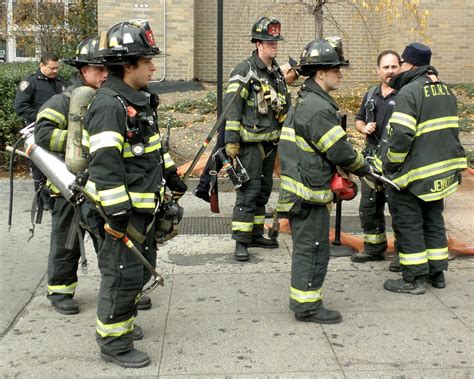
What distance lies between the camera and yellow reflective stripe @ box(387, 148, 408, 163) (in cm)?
517

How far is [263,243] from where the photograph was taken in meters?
6.73

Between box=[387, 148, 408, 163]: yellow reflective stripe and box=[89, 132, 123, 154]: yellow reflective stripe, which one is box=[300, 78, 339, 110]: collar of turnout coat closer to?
box=[387, 148, 408, 163]: yellow reflective stripe

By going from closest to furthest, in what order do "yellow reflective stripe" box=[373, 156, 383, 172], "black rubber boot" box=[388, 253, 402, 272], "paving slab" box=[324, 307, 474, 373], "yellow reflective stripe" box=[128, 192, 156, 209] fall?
"yellow reflective stripe" box=[128, 192, 156, 209]
"paving slab" box=[324, 307, 474, 373]
"yellow reflective stripe" box=[373, 156, 383, 172]
"black rubber boot" box=[388, 253, 402, 272]

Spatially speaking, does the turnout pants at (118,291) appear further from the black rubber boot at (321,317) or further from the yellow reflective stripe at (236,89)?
the yellow reflective stripe at (236,89)

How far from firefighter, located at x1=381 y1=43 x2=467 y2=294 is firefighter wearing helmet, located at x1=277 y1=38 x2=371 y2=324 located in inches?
25.9

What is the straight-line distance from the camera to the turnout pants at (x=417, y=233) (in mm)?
5320

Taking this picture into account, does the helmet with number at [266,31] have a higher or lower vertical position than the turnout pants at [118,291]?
higher

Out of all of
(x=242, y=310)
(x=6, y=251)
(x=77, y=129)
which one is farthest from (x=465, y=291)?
(x=6, y=251)

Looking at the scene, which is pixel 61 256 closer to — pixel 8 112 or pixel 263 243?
pixel 263 243

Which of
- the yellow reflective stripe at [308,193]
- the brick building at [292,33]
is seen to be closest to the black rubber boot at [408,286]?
the yellow reflective stripe at [308,193]

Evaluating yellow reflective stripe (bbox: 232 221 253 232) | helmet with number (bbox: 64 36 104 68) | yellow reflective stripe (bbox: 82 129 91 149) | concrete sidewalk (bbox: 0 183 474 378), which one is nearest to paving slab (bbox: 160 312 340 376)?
concrete sidewalk (bbox: 0 183 474 378)

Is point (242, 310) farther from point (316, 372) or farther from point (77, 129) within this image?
point (77, 129)

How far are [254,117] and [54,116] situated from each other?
6.97 ft

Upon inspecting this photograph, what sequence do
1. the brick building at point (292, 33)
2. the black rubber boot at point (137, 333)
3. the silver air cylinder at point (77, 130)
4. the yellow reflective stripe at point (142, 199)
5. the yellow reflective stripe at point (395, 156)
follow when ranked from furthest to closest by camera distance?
the brick building at point (292, 33)
the yellow reflective stripe at point (395, 156)
the black rubber boot at point (137, 333)
the silver air cylinder at point (77, 130)
the yellow reflective stripe at point (142, 199)
